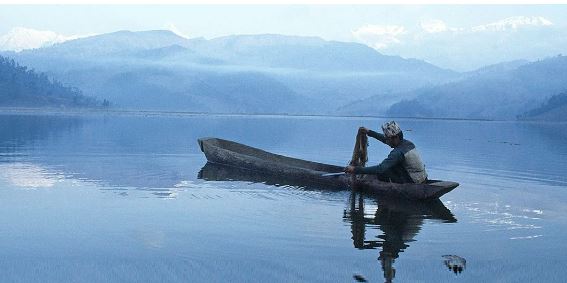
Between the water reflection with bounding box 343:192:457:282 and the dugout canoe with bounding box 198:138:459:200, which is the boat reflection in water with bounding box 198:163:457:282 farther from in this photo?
the dugout canoe with bounding box 198:138:459:200

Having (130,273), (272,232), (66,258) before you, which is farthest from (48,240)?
(272,232)

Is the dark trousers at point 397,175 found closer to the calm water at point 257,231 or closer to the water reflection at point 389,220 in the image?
the water reflection at point 389,220

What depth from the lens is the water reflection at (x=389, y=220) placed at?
12.0 metres

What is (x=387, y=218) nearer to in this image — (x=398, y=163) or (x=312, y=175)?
(x=398, y=163)

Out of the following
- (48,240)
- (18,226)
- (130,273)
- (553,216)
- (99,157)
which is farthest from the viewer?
(99,157)

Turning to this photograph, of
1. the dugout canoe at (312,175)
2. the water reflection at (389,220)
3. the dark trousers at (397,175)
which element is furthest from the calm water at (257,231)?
the dark trousers at (397,175)

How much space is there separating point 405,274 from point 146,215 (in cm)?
669

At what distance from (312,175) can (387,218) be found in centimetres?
539

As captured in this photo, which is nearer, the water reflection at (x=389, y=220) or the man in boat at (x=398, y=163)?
the water reflection at (x=389, y=220)

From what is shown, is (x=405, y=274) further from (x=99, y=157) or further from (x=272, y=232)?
(x=99, y=157)

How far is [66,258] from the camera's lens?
10789 mm

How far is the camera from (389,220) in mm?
15016

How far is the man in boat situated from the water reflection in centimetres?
73

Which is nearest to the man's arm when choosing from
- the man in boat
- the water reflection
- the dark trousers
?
the man in boat
